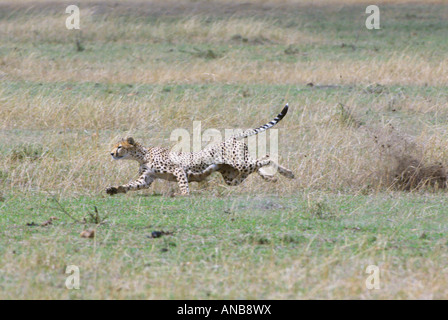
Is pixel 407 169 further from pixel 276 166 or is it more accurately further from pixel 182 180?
pixel 182 180

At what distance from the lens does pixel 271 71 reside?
14.9 m

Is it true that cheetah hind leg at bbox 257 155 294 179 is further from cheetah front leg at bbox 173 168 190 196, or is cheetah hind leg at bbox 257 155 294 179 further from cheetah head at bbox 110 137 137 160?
cheetah head at bbox 110 137 137 160

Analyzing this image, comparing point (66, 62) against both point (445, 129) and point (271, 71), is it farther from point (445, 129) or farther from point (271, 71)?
point (445, 129)

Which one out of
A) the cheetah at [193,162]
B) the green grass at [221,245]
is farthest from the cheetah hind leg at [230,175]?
the green grass at [221,245]

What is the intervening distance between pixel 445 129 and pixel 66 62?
867cm

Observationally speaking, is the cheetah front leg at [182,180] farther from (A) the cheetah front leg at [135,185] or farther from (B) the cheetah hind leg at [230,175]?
(B) the cheetah hind leg at [230,175]

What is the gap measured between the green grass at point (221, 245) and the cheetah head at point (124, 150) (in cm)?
61

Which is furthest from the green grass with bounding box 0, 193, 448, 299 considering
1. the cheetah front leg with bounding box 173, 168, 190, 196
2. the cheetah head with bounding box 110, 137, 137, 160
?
the cheetah head with bounding box 110, 137, 137, 160

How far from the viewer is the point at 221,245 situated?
233 inches

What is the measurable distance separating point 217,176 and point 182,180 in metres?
0.70

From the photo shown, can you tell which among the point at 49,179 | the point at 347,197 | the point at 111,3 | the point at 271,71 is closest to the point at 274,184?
the point at 347,197

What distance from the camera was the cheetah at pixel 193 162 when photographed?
8.10 meters

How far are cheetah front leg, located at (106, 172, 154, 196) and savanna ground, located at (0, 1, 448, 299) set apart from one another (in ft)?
0.39

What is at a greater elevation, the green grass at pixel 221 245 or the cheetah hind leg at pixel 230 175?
the cheetah hind leg at pixel 230 175
